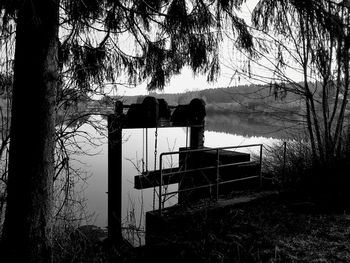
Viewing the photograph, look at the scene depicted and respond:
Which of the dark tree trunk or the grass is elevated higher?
the dark tree trunk

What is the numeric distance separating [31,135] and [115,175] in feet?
11.2

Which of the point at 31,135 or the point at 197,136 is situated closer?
the point at 31,135

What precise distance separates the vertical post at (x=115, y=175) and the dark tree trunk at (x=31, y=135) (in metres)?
2.89

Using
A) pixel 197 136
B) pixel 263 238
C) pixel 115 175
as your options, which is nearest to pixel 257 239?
pixel 263 238

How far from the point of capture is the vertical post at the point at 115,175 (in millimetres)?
6211

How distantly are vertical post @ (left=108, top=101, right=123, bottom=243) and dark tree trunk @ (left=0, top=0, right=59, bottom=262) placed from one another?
2.89 metres

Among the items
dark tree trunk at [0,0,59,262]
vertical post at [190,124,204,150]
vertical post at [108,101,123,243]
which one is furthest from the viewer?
vertical post at [190,124,204,150]

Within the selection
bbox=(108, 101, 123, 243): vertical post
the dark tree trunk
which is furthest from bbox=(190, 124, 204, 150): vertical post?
the dark tree trunk

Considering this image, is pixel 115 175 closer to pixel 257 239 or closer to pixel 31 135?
pixel 31 135

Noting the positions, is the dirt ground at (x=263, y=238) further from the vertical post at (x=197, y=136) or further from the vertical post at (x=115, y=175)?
the vertical post at (x=197, y=136)

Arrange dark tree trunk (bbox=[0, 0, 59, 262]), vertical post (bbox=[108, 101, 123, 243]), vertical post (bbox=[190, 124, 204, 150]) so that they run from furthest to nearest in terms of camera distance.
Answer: vertical post (bbox=[190, 124, 204, 150]) < vertical post (bbox=[108, 101, 123, 243]) < dark tree trunk (bbox=[0, 0, 59, 262])

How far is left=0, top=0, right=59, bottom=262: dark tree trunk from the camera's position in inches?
123

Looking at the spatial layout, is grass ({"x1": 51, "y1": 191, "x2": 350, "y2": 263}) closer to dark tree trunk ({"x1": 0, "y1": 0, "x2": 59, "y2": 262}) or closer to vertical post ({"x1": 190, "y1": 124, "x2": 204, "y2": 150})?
dark tree trunk ({"x1": 0, "y1": 0, "x2": 59, "y2": 262})

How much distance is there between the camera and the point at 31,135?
314cm
